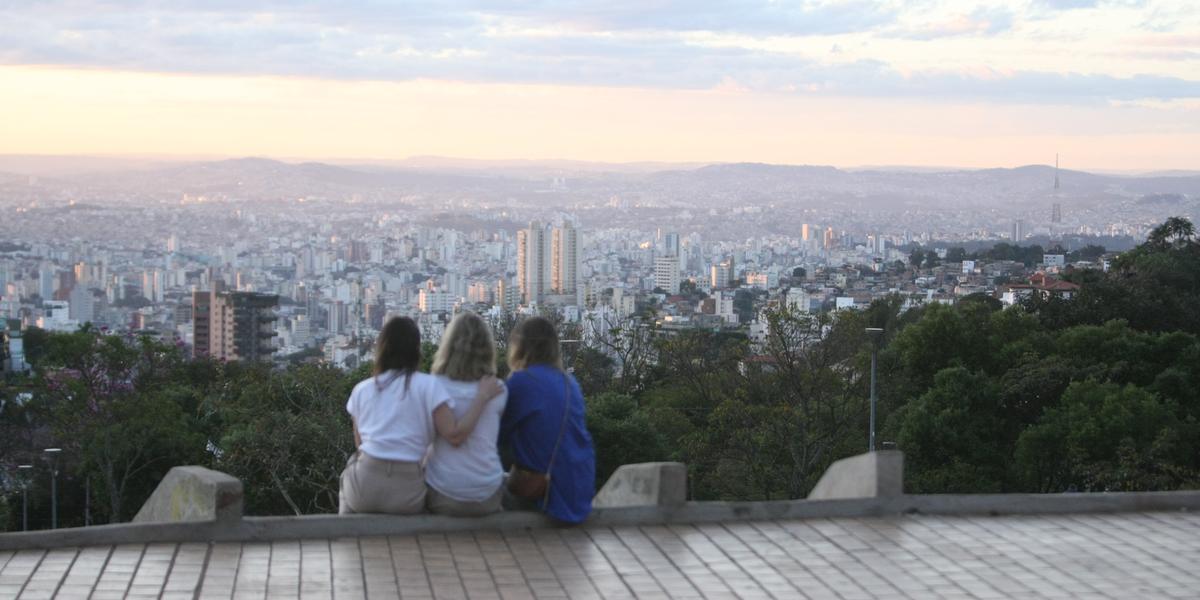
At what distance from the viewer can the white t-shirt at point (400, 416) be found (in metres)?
7.84

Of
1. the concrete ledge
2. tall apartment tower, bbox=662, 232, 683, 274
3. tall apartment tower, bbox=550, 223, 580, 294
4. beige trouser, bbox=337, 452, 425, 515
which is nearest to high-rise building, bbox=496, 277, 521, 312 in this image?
tall apartment tower, bbox=550, 223, 580, 294

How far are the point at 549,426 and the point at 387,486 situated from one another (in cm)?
89

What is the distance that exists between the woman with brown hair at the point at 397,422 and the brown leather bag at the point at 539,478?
0.39m

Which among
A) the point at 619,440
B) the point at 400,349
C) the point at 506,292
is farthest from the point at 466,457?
the point at 506,292

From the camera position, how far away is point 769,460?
32344 millimetres

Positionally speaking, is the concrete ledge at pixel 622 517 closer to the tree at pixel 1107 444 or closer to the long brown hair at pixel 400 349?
the long brown hair at pixel 400 349

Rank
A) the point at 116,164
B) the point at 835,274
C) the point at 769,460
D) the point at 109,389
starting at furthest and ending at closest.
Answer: the point at 116,164
the point at 835,274
the point at 109,389
the point at 769,460

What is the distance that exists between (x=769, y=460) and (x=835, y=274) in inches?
3928

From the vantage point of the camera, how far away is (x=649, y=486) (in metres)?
8.58

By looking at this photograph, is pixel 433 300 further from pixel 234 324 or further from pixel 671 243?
pixel 671 243

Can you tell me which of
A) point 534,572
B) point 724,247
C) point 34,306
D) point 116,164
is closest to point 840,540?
point 534,572

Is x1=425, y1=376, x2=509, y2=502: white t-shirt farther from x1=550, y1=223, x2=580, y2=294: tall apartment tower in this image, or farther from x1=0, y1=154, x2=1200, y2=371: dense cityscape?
x1=550, y1=223, x2=580, y2=294: tall apartment tower

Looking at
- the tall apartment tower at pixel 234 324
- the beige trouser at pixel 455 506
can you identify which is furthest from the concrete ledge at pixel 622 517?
the tall apartment tower at pixel 234 324

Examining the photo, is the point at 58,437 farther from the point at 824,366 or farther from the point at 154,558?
the point at 154,558
